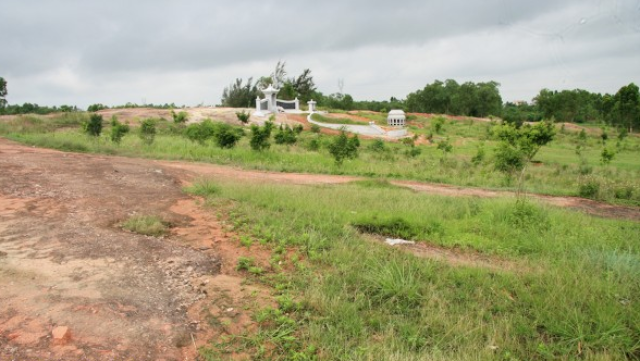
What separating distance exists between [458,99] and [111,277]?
61852 mm

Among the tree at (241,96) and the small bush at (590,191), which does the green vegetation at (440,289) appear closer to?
the small bush at (590,191)

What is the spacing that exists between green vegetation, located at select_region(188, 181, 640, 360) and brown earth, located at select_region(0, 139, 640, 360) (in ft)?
1.13

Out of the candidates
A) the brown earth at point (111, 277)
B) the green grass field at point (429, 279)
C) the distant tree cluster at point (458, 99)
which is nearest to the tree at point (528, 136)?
the green grass field at point (429, 279)

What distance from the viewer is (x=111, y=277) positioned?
418 cm

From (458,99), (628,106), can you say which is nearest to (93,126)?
(628,106)

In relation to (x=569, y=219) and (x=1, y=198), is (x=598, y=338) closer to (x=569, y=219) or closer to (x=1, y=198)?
(x=569, y=219)

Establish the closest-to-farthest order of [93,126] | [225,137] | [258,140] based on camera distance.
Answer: [258,140]
[225,137]
[93,126]

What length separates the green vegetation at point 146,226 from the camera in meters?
5.67

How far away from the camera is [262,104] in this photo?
39.5m

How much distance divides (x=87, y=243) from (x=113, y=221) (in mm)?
1039

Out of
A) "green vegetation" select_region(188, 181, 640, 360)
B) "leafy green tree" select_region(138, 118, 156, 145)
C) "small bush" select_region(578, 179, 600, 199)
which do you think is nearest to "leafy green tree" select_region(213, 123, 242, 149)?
"leafy green tree" select_region(138, 118, 156, 145)

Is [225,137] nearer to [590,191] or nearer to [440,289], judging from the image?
[590,191]

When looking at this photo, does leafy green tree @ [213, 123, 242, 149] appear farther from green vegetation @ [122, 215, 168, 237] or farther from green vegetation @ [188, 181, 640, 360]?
green vegetation @ [122, 215, 168, 237]

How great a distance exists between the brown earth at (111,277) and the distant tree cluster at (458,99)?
59054 millimetres
